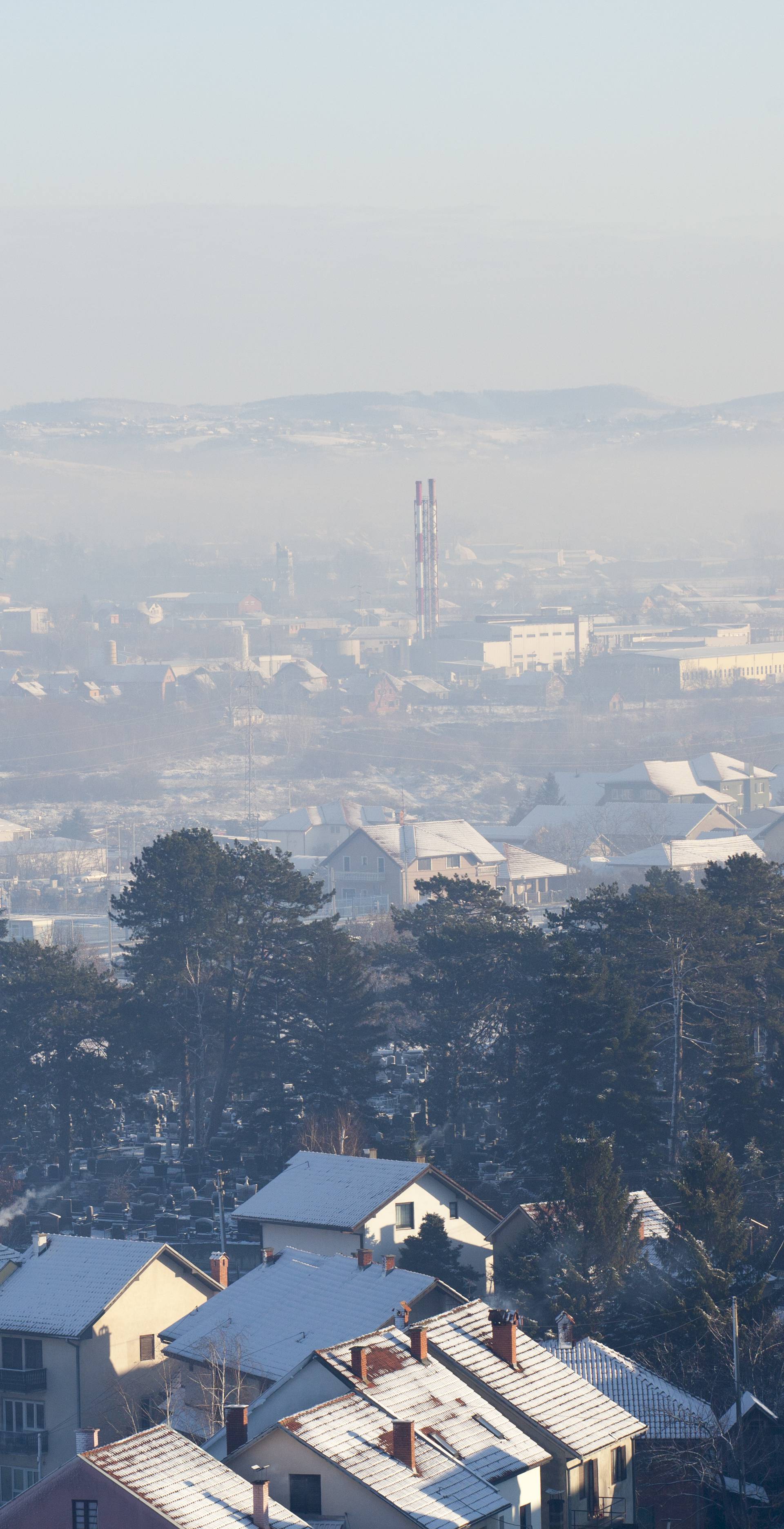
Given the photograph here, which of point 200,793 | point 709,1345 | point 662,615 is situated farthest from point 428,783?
point 709,1345

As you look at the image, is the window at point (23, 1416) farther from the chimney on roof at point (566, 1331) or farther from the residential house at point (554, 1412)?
the residential house at point (554, 1412)

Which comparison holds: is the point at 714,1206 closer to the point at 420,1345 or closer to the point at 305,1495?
the point at 420,1345

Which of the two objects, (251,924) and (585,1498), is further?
(251,924)

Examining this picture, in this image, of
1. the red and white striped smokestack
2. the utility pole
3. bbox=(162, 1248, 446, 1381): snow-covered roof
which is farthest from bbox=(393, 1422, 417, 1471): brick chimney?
the red and white striped smokestack

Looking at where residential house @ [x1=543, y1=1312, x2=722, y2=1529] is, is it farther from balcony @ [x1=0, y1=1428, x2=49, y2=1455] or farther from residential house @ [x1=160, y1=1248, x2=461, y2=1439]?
balcony @ [x1=0, y1=1428, x2=49, y2=1455]

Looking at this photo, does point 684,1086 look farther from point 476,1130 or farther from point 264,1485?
point 264,1485

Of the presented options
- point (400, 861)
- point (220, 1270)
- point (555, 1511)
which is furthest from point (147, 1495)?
point (400, 861)
